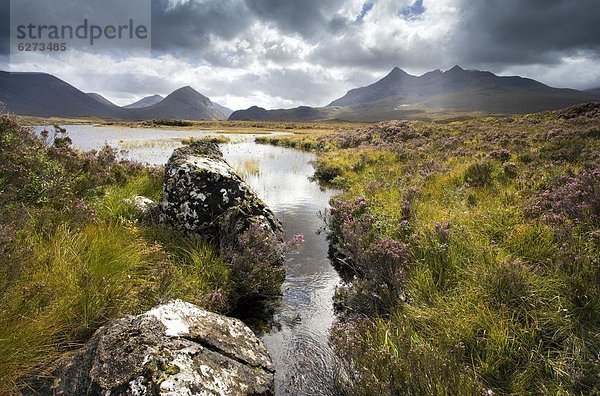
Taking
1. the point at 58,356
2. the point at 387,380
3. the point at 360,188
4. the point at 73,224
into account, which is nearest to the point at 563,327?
the point at 387,380

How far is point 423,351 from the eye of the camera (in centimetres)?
443

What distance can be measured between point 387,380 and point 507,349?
1778 mm

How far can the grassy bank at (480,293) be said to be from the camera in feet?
12.9

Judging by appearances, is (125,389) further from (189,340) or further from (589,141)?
(589,141)

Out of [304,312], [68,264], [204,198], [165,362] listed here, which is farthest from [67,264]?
[304,312]

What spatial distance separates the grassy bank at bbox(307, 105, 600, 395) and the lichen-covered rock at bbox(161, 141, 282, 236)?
101 inches

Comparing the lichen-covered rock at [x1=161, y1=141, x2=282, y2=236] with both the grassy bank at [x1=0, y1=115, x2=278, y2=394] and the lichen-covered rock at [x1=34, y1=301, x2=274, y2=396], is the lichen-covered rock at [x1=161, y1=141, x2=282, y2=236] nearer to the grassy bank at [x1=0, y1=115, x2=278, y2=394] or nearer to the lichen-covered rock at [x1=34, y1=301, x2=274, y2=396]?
the grassy bank at [x1=0, y1=115, x2=278, y2=394]

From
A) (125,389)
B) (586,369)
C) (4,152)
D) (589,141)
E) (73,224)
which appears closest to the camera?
(125,389)

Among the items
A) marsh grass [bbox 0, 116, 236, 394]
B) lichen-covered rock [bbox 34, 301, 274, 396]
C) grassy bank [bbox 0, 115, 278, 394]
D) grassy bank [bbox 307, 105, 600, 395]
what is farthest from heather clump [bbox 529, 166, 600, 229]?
marsh grass [bbox 0, 116, 236, 394]

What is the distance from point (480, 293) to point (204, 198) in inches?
245

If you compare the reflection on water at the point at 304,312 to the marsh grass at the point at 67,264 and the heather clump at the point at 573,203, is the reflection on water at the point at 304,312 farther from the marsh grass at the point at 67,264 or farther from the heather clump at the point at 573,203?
the heather clump at the point at 573,203

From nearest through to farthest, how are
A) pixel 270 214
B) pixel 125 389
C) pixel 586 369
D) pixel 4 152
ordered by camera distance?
pixel 125 389 → pixel 586 369 → pixel 4 152 → pixel 270 214

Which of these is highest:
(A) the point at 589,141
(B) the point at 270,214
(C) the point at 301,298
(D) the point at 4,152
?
(A) the point at 589,141

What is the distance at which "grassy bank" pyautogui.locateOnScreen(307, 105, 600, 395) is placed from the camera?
154 inches
